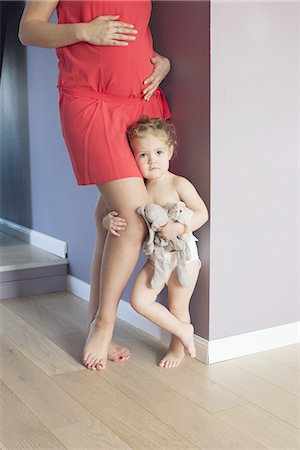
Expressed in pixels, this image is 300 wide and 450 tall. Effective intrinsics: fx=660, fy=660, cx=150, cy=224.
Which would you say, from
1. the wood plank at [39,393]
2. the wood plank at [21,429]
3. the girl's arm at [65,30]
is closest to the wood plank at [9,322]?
the wood plank at [39,393]

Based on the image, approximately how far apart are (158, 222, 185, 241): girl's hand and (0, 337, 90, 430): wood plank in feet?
1.76

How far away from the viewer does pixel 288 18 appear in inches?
91.3

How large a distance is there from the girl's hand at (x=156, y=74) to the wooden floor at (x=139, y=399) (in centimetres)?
92

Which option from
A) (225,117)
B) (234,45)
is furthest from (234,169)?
(234,45)

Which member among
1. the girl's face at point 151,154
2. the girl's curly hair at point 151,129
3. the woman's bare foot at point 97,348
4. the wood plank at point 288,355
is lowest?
the wood plank at point 288,355

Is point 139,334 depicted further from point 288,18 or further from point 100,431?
Result: point 288,18

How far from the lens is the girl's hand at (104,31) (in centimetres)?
206

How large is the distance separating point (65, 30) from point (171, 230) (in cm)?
71

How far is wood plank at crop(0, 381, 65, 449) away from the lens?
170 centimetres

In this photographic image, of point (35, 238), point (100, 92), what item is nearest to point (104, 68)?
point (100, 92)

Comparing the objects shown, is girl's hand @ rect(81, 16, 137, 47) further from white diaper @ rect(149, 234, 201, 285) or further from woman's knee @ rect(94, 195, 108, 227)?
white diaper @ rect(149, 234, 201, 285)

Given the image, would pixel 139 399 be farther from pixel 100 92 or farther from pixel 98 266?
pixel 100 92

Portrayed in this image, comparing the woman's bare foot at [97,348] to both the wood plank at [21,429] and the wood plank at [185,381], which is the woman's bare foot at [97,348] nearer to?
the wood plank at [185,381]

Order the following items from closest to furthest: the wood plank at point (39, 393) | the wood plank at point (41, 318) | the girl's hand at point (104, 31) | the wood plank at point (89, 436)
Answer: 1. the wood plank at point (89, 436)
2. the wood plank at point (39, 393)
3. the girl's hand at point (104, 31)
4. the wood plank at point (41, 318)
